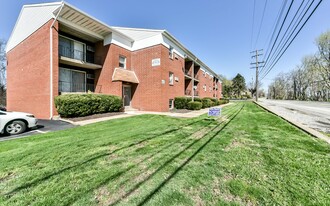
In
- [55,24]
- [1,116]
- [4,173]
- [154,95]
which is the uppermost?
[55,24]

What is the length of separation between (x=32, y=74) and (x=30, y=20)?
4.75 metres

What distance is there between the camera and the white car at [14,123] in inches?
264

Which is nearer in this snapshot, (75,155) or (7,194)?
(7,194)

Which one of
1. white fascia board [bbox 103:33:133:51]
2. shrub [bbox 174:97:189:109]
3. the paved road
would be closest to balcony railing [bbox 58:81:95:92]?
white fascia board [bbox 103:33:133:51]

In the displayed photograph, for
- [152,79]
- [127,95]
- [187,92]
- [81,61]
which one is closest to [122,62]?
[127,95]

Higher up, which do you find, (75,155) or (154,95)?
(154,95)

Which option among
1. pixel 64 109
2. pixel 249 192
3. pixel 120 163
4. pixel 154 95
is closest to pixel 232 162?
pixel 249 192

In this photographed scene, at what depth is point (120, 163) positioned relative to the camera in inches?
137

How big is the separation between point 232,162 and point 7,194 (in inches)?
166

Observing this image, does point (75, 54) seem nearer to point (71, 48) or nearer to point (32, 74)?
point (71, 48)

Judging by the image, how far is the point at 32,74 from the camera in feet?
41.0

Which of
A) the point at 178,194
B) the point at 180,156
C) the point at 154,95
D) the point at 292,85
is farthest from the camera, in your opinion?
the point at 292,85

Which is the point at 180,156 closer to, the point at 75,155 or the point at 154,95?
the point at 75,155

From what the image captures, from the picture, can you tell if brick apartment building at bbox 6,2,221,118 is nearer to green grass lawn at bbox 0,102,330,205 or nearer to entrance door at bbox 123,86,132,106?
entrance door at bbox 123,86,132,106
